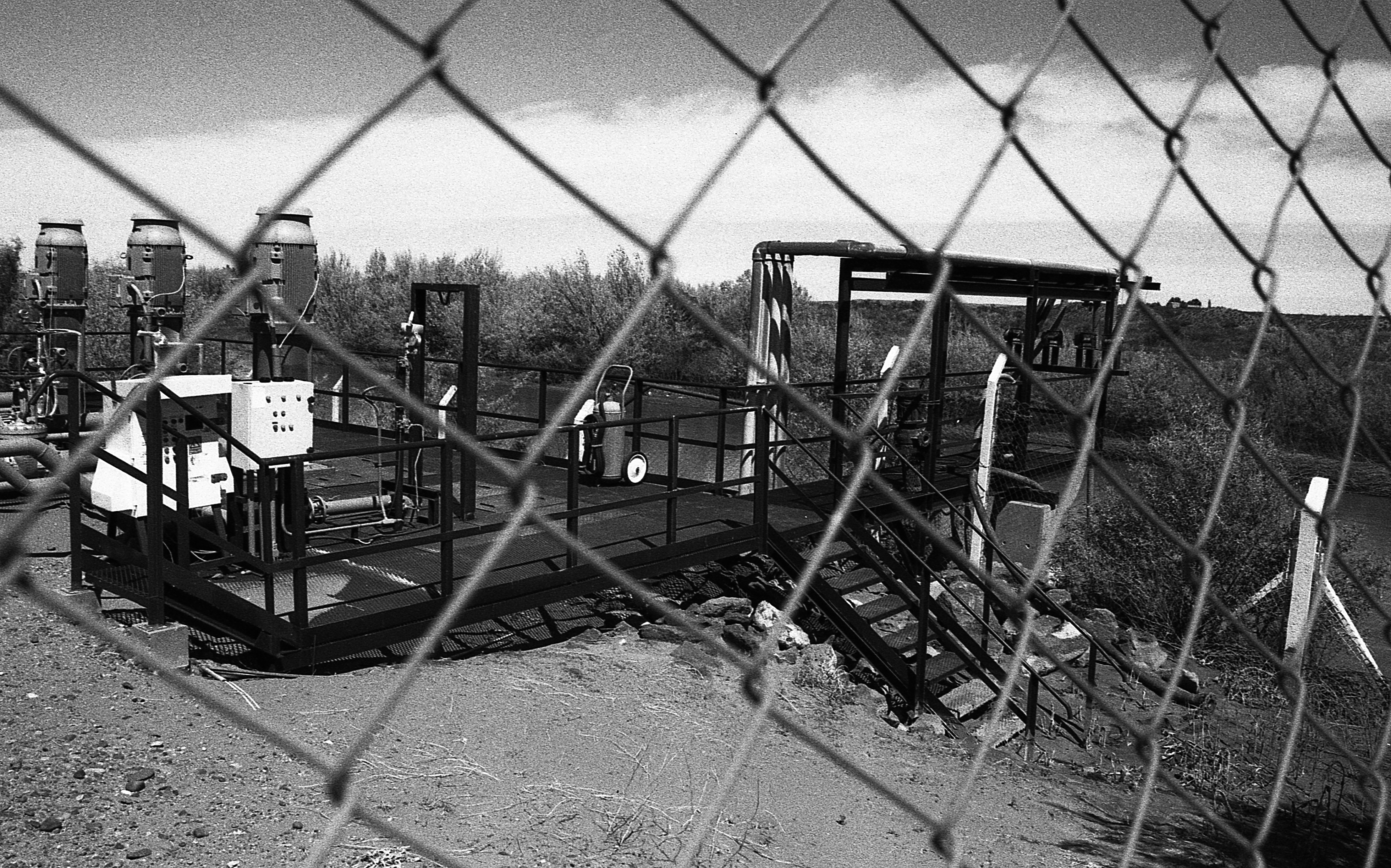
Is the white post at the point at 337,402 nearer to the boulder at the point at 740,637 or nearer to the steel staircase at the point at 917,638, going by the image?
the boulder at the point at 740,637

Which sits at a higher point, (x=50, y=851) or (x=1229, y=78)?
(x=1229, y=78)

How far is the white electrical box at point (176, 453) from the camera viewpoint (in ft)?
22.1

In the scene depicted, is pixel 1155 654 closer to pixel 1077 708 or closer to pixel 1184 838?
pixel 1077 708

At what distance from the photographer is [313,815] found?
468cm

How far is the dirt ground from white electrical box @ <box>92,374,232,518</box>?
794 mm

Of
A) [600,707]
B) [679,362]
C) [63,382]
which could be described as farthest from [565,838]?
[679,362]

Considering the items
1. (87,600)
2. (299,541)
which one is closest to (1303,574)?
(299,541)

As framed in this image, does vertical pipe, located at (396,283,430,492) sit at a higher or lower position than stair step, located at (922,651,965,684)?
higher

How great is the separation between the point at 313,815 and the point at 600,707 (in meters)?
2.14

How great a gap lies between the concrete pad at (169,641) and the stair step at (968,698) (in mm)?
5152

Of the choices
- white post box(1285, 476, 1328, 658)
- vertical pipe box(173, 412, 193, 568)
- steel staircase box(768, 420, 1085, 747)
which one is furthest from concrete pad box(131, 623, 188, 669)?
white post box(1285, 476, 1328, 658)

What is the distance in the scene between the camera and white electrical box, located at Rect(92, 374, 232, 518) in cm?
673

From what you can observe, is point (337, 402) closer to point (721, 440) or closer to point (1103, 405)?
point (721, 440)

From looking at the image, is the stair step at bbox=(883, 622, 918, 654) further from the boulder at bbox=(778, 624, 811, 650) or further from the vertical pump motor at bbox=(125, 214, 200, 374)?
the vertical pump motor at bbox=(125, 214, 200, 374)
